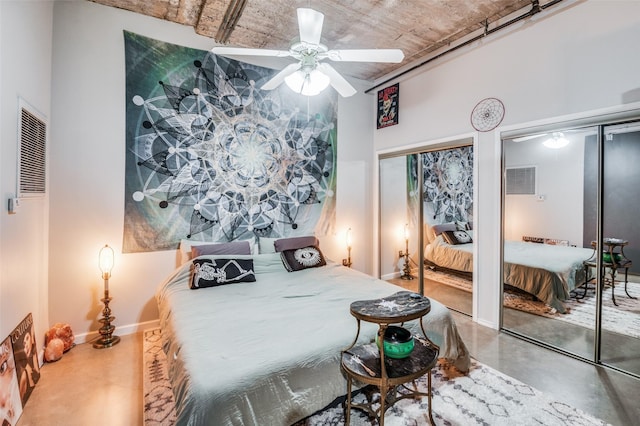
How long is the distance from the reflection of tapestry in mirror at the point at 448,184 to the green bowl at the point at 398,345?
7.24 feet

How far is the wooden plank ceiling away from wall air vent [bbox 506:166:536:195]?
1.46m

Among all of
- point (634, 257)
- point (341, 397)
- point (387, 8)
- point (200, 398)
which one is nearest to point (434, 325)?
point (341, 397)

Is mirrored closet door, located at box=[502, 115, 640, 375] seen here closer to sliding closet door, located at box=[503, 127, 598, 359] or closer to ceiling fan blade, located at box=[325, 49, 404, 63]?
sliding closet door, located at box=[503, 127, 598, 359]

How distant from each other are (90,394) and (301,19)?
9.54 feet

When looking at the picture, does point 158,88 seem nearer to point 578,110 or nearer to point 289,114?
point 289,114

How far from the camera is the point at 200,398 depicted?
133 cm

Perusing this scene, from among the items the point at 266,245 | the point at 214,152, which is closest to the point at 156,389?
the point at 266,245

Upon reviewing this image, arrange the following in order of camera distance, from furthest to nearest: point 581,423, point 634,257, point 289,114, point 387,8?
point 289,114
point 387,8
point 634,257
point 581,423

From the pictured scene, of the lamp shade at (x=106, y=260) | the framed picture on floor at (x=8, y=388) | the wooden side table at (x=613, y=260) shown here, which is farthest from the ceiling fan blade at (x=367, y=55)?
the framed picture on floor at (x=8, y=388)

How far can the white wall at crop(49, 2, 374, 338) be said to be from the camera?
2760mm

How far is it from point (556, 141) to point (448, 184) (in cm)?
118

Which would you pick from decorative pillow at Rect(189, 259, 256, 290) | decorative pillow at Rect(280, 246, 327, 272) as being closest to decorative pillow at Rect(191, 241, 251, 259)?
decorative pillow at Rect(189, 259, 256, 290)

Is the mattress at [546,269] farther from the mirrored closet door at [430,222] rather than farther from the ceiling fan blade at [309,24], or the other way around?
the ceiling fan blade at [309,24]

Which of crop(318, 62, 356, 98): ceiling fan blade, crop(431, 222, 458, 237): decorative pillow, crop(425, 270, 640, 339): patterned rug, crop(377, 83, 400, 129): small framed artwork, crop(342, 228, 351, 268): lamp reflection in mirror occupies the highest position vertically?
crop(377, 83, 400, 129): small framed artwork
